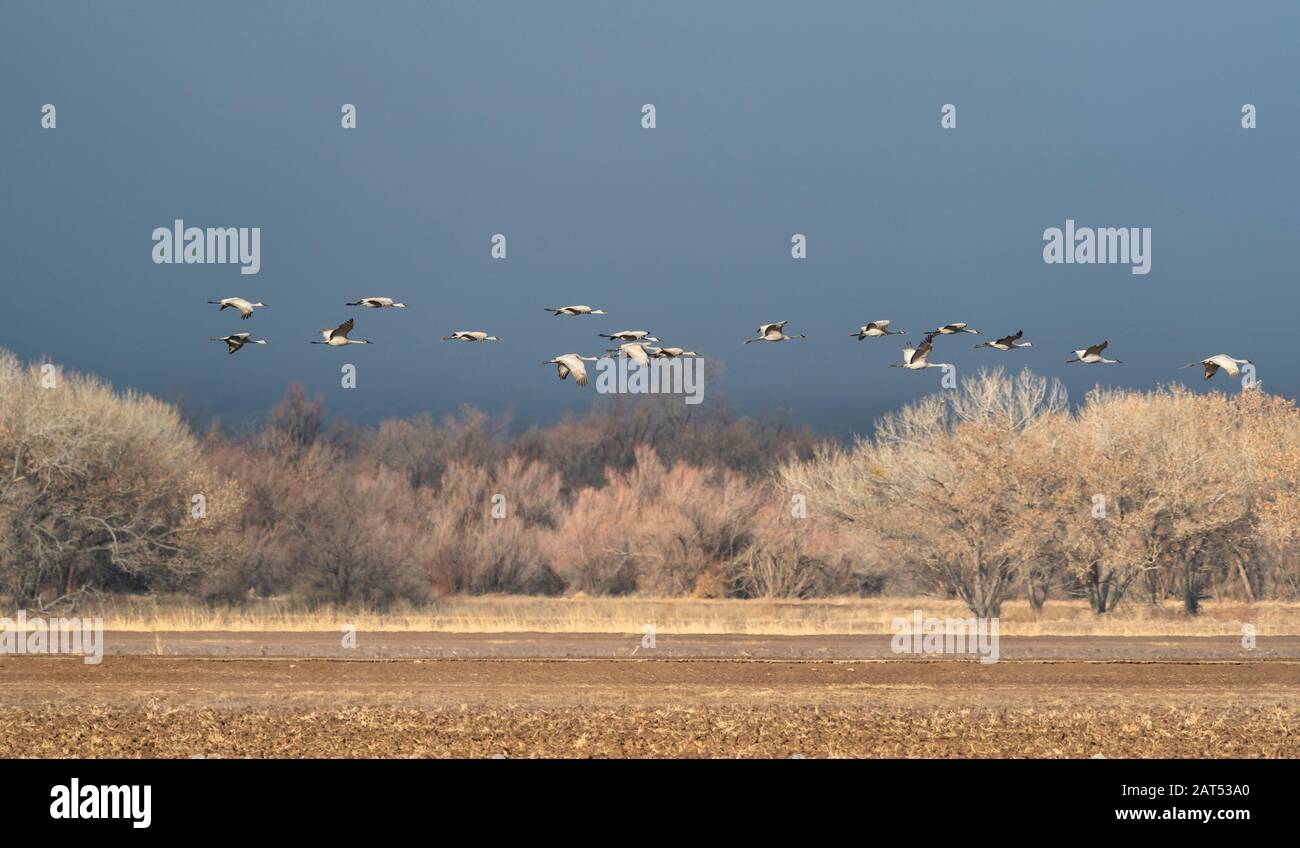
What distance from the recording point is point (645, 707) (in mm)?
21078

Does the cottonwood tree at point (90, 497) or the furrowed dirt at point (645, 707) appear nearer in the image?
the furrowed dirt at point (645, 707)

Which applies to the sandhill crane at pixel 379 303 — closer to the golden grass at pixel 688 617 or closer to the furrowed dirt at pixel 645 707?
the furrowed dirt at pixel 645 707

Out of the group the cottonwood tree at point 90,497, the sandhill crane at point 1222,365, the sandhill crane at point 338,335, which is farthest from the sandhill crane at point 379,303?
the cottonwood tree at point 90,497

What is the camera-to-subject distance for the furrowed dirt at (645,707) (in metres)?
16.8

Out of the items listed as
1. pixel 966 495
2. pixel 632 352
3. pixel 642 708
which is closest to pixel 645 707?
pixel 642 708

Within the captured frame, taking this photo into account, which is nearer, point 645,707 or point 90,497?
point 645,707

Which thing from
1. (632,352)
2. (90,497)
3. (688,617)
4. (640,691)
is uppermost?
(632,352)

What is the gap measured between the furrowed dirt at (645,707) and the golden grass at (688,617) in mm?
8235

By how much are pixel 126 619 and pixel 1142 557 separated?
28067 mm

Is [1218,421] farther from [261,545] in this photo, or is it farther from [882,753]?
[882,753]

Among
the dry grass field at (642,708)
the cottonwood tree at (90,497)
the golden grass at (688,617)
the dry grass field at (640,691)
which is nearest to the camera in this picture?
the dry grass field at (642,708)

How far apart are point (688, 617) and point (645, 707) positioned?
22.6 meters

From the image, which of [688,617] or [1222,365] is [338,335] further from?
[688,617]
